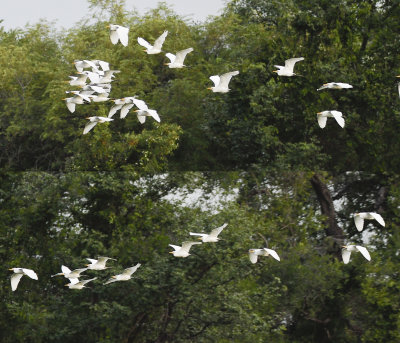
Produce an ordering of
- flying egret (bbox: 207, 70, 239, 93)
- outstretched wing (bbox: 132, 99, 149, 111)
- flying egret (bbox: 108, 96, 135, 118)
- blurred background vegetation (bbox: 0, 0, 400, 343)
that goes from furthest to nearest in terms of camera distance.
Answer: blurred background vegetation (bbox: 0, 0, 400, 343)
flying egret (bbox: 108, 96, 135, 118)
outstretched wing (bbox: 132, 99, 149, 111)
flying egret (bbox: 207, 70, 239, 93)

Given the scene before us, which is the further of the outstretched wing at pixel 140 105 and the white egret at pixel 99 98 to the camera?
the outstretched wing at pixel 140 105

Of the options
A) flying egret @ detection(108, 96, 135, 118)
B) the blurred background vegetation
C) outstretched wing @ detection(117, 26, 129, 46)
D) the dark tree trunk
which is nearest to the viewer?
outstretched wing @ detection(117, 26, 129, 46)

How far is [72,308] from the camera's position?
1529 centimetres

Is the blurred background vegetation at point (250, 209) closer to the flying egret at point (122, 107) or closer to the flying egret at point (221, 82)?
the flying egret at point (122, 107)

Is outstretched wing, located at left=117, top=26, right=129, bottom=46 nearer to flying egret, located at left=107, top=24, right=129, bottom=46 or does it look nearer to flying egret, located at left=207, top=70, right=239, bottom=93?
flying egret, located at left=107, top=24, right=129, bottom=46

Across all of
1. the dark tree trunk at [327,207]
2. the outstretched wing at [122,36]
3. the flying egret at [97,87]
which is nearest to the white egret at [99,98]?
the flying egret at [97,87]

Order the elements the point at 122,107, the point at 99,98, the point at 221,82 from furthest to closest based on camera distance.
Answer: the point at 122,107
the point at 99,98
the point at 221,82

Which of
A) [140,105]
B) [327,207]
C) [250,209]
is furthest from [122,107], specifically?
[327,207]

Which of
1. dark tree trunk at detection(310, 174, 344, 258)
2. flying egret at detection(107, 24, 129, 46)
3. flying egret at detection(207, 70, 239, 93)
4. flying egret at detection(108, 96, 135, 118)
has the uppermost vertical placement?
flying egret at detection(107, 24, 129, 46)

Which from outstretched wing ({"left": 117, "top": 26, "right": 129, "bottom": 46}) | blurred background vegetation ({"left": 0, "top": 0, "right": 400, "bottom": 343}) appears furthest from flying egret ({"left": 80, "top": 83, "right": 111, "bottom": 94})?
blurred background vegetation ({"left": 0, "top": 0, "right": 400, "bottom": 343})

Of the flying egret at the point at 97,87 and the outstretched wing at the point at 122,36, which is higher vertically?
the outstretched wing at the point at 122,36

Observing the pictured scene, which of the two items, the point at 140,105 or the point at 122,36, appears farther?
the point at 140,105

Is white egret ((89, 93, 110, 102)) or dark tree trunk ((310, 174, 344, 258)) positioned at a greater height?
white egret ((89, 93, 110, 102))

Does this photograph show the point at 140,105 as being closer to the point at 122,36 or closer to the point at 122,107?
the point at 122,107
